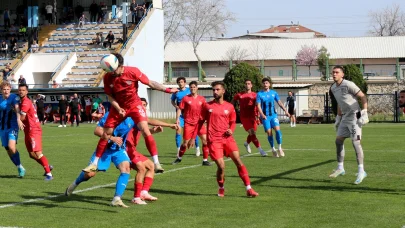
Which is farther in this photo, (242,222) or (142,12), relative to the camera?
(142,12)

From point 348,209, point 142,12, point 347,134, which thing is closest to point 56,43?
point 142,12

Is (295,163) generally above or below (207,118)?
below

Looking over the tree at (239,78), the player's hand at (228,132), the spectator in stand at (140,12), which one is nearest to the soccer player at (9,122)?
the player's hand at (228,132)

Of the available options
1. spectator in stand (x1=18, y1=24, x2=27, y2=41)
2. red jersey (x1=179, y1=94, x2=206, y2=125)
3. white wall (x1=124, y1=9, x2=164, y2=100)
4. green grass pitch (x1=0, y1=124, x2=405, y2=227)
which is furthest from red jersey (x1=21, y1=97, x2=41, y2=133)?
spectator in stand (x1=18, y1=24, x2=27, y2=41)

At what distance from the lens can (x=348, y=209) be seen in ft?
37.2

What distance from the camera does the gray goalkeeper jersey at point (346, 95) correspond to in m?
14.6

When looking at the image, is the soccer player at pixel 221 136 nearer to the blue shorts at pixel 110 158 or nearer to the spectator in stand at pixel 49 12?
the blue shorts at pixel 110 158

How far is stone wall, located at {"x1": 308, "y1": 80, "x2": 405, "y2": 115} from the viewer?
50.5 meters

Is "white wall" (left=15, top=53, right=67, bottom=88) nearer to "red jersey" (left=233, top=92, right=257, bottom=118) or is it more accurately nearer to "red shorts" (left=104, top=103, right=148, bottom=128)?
"red jersey" (left=233, top=92, right=257, bottom=118)

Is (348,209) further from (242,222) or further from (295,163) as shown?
(295,163)

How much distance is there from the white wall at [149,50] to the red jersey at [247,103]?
33.0 metres

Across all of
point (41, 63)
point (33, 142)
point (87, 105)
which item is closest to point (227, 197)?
point (33, 142)

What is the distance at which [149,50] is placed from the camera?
2283 inches

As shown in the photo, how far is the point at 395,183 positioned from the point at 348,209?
354 cm
